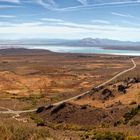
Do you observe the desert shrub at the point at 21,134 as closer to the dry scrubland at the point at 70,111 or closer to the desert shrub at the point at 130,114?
the dry scrubland at the point at 70,111

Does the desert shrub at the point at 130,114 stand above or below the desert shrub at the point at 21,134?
below

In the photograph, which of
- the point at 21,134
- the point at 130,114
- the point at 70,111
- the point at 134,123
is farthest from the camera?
the point at 70,111

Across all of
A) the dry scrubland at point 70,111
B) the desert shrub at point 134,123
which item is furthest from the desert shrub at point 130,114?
the desert shrub at point 134,123

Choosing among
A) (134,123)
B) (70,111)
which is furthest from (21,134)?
(70,111)

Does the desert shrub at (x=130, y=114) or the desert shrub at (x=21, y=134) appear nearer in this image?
the desert shrub at (x=21, y=134)

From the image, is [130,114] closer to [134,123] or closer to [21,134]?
[134,123]

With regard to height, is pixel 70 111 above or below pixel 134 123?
below

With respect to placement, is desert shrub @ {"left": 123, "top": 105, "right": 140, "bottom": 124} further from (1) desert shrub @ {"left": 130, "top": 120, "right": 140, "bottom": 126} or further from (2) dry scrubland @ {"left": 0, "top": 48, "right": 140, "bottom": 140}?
(1) desert shrub @ {"left": 130, "top": 120, "right": 140, "bottom": 126}

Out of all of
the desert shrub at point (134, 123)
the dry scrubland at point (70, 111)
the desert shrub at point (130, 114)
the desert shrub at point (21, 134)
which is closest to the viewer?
the desert shrub at point (21, 134)

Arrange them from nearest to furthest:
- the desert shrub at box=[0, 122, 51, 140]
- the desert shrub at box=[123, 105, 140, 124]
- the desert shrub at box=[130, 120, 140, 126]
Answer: the desert shrub at box=[0, 122, 51, 140]
the desert shrub at box=[130, 120, 140, 126]
the desert shrub at box=[123, 105, 140, 124]

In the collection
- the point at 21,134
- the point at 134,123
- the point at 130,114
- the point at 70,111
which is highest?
the point at 21,134

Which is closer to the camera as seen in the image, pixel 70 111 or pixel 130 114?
pixel 130 114

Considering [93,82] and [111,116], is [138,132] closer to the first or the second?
[111,116]

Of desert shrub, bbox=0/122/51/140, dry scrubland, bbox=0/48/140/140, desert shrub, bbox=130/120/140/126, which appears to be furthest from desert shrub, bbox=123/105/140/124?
desert shrub, bbox=0/122/51/140
